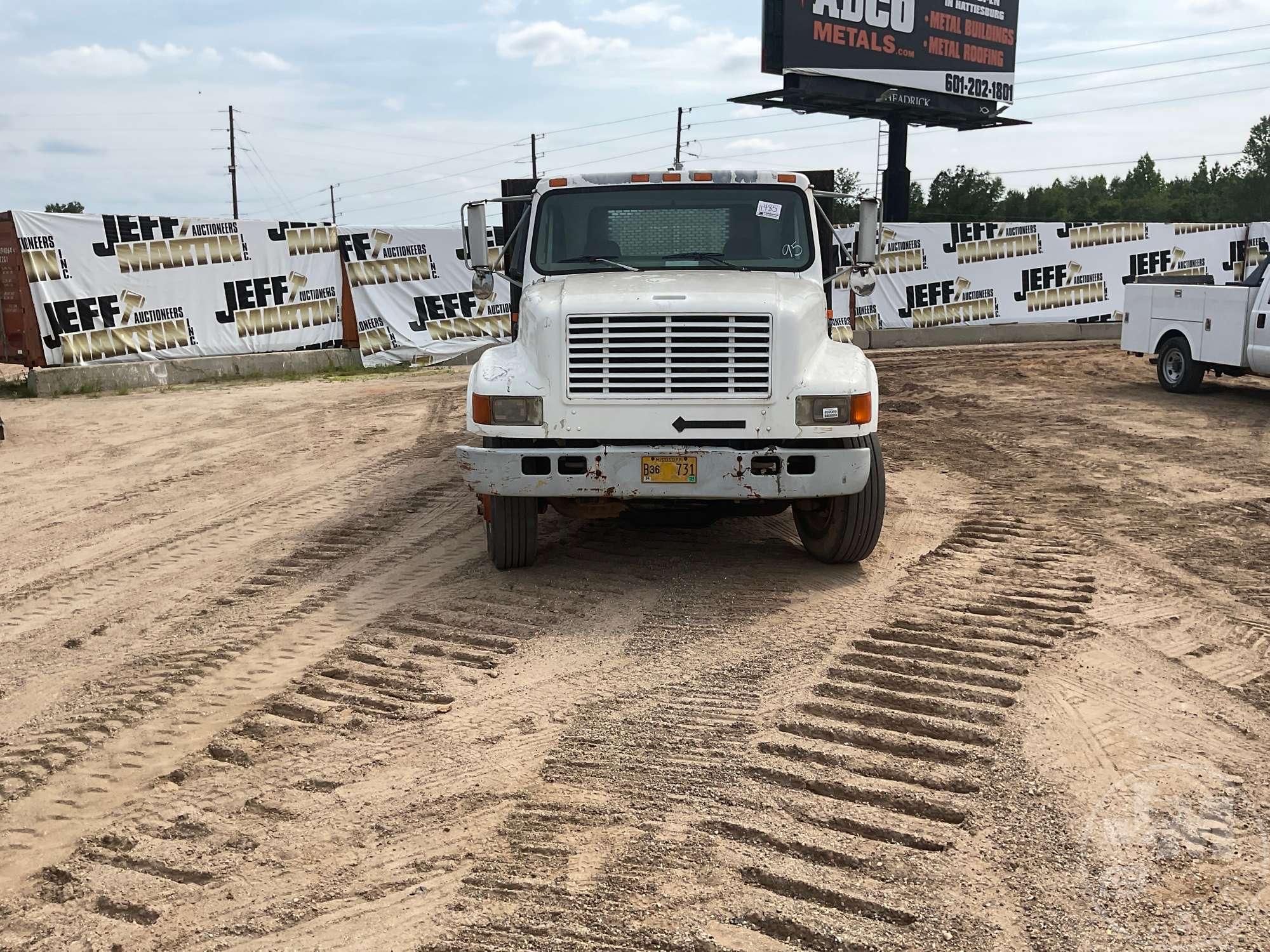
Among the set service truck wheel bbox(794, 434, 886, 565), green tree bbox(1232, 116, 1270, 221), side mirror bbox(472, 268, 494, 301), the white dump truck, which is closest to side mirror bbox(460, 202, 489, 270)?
side mirror bbox(472, 268, 494, 301)

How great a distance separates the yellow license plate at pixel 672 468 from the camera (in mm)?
5922

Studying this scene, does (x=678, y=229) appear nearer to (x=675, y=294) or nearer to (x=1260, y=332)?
(x=675, y=294)

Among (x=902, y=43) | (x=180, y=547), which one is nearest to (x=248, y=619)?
(x=180, y=547)

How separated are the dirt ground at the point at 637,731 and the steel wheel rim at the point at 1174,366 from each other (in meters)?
6.18

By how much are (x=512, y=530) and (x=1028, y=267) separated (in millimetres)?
21403

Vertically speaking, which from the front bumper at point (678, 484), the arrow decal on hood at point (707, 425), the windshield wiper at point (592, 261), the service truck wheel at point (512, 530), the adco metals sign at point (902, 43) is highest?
the adco metals sign at point (902, 43)

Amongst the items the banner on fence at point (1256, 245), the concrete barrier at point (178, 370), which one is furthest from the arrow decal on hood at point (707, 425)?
the banner on fence at point (1256, 245)

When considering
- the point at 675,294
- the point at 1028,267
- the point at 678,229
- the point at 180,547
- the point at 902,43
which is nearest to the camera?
the point at 675,294

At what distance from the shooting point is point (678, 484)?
19.5 ft

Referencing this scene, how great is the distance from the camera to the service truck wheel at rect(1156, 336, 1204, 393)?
1415 cm

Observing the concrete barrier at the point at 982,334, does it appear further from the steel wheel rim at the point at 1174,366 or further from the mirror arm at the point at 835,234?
the mirror arm at the point at 835,234

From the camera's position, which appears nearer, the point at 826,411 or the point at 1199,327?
the point at 826,411

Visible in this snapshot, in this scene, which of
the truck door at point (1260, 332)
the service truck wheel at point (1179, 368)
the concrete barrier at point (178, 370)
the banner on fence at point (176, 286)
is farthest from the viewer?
the banner on fence at point (176, 286)

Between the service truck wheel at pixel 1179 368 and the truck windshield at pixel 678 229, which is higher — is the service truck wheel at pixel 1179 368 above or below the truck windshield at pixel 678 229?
below
